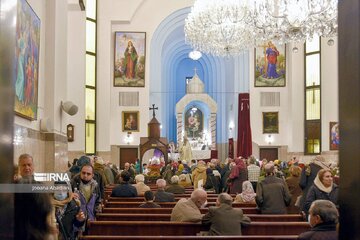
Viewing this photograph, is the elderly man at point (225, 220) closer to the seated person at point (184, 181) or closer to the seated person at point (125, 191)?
the seated person at point (125, 191)

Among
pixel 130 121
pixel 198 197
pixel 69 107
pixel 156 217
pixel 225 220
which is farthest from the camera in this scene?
pixel 130 121

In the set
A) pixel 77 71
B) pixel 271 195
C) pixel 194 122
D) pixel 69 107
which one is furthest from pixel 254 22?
pixel 194 122

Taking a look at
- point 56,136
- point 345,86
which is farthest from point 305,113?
point 345,86

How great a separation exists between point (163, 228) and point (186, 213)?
414 mm

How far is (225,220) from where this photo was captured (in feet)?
20.7

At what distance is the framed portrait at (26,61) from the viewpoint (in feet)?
27.1

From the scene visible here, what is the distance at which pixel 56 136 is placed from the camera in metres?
11.5

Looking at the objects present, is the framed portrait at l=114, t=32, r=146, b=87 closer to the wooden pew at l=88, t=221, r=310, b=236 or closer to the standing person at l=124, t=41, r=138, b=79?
the standing person at l=124, t=41, r=138, b=79

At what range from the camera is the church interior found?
11.4 meters

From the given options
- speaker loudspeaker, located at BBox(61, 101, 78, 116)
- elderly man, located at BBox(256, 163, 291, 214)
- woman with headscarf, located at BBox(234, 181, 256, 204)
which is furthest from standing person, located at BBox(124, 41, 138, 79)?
elderly man, located at BBox(256, 163, 291, 214)

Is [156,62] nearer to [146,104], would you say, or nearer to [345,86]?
[146,104]

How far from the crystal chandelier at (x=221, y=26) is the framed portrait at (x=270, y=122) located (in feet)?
27.4

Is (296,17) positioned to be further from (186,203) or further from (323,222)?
(323,222)

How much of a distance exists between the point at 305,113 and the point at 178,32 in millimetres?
13721
